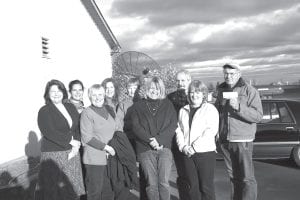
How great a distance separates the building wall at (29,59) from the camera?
8.23 m

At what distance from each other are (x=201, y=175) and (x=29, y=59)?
6836 mm

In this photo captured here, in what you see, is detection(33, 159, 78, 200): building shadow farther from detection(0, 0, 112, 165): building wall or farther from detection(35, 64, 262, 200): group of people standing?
detection(0, 0, 112, 165): building wall

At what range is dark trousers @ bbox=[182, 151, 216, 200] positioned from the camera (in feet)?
13.5

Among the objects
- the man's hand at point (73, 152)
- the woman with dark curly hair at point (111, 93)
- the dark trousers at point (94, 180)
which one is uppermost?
the woman with dark curly hair at point (111, 93)

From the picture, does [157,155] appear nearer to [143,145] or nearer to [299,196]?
[143,145]

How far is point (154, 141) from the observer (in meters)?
4.17

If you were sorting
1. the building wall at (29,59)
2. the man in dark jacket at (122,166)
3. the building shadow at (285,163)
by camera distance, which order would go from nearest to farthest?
the man in dark jacket at (122,166), the building shadow at (285,163), the building wall at (29,59)

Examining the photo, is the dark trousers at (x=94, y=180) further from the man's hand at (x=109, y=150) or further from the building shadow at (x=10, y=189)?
the building shadow at (x=10, y=189)

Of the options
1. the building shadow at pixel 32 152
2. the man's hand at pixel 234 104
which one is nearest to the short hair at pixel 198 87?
the man's hand at pixel 234 104

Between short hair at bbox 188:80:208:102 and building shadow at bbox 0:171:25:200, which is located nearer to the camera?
short hair at bbox 188:80:208:102

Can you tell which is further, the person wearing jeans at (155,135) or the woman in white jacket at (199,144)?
the person wearing jeans at (155,135)

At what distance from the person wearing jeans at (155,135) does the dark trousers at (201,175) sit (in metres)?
0.29

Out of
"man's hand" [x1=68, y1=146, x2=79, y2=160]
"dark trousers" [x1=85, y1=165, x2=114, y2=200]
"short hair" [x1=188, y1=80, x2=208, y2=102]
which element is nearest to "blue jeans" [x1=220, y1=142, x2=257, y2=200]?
"short hair" [x1=188, y1=80, x2=208, y2=102]

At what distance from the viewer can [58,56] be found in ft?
36.3
